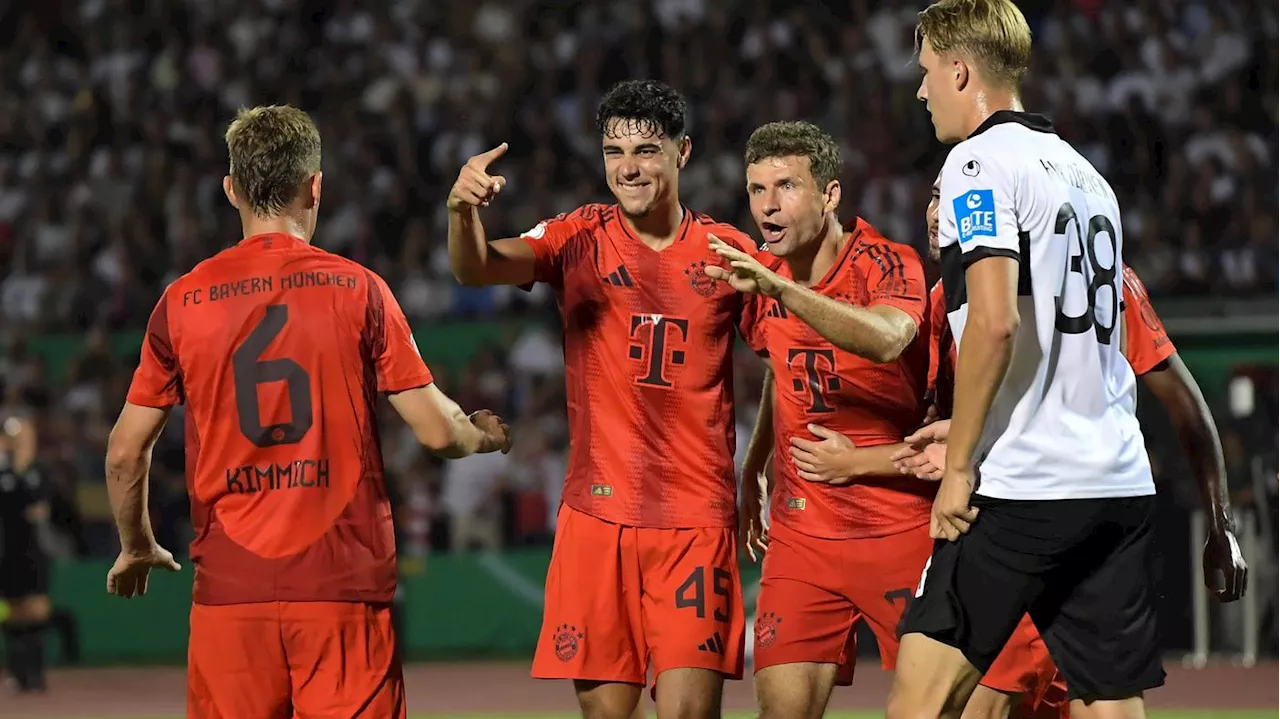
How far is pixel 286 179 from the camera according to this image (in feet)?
17.4

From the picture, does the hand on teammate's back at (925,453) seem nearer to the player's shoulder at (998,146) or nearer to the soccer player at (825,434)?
the soccer player at (825,434)

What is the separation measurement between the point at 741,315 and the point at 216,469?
7.21 ft

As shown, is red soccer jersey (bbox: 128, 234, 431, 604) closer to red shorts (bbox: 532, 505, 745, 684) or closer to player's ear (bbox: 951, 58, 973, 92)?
red shorts (bbox: 532, 505, 745, 684)

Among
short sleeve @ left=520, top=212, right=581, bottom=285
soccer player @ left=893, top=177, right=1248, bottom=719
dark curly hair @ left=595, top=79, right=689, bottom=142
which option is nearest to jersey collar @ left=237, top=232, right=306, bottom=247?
short sleeve @ left=520, top=212, right=581, bottom=285

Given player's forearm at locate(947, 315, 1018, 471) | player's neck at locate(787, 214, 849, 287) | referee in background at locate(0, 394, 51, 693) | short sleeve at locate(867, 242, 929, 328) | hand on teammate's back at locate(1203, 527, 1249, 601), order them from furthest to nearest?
referee in background at locate(0, 394, 51, 693) → player's neck at locate(787, 214, 849, 287) → short sleeve at locate(867, 242, 929, 328) → hand on teammate's back at locate(1203, 527, 1249, 601) → player's forearm at locate(947, 315, 1018, 471)

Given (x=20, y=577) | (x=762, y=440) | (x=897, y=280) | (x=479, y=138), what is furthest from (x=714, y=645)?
(x=479, y=138)

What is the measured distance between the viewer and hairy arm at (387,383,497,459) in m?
5.25

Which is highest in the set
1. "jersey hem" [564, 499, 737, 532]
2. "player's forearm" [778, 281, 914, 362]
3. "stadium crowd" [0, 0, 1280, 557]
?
"stadium crowd" [0, 0, 1280, 557]

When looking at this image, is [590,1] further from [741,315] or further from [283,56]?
[741,315]

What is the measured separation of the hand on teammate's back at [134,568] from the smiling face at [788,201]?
8.08ft

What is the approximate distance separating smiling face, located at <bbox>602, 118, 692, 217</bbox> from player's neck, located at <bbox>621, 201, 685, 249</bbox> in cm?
6

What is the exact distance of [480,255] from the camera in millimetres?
6008

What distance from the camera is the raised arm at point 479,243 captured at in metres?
5.75

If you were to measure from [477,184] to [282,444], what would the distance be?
1.16m
